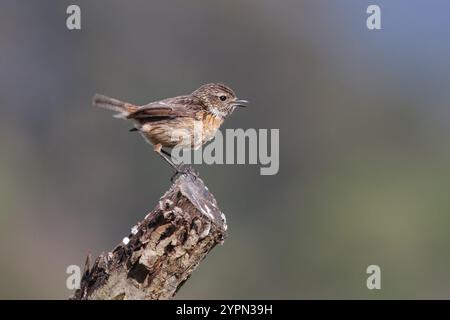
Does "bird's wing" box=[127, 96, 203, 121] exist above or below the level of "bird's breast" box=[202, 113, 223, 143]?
above

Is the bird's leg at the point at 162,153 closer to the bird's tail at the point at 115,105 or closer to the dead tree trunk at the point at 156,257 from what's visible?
the bird's tail at the point at 115,105

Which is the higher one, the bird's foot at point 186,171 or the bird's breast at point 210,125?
the bird's breast at point 210,125

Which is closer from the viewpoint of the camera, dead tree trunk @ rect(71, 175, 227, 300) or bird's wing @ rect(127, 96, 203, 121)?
dead tree trunk @ rect(71, 175, 227, 300)

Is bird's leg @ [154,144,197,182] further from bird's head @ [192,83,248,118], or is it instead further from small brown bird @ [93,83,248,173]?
bird's head @ [192,83,248,118]

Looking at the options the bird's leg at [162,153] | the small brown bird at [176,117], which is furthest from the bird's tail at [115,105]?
the bird's leg at [162,153]

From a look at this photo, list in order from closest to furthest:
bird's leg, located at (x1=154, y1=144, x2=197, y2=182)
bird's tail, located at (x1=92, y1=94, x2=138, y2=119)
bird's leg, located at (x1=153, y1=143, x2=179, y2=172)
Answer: bird's leg, located at (x1=154, y1=144, x2=197, y2=182) < bird's tail, located at (x1=92, y1=94, x2=138, y2=119) < bird's leg, located at (x1=153, y1=143, x2=179, y2=172)

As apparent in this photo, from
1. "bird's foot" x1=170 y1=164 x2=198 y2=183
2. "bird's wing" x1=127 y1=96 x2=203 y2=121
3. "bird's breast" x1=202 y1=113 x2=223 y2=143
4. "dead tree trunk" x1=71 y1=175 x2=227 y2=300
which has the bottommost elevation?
"dead tree trunk" x1=71 y1=175 x2=227 y2=300

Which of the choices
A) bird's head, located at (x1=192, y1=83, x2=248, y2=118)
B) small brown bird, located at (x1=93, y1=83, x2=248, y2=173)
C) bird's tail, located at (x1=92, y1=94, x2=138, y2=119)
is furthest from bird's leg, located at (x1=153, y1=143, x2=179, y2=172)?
bird's head, located at (x1=192, y1=83, x2=248, y2=118)
